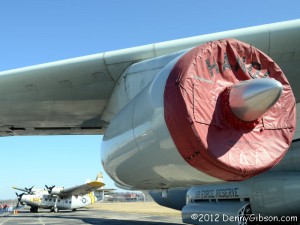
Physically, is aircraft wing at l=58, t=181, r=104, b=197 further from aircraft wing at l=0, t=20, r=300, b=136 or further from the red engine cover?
the red engine cover

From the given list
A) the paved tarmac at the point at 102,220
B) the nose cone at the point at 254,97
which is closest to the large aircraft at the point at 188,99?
the nose cone at the point at 254,97

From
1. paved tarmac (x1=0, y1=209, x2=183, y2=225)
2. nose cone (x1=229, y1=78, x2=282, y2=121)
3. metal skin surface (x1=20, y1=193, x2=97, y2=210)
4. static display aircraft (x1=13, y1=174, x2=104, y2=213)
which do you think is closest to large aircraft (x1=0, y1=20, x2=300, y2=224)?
nose cone (x1=229, y1=78, x2=282, y2=121)

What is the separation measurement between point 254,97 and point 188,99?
52 centimetres

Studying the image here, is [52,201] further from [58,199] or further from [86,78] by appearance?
[86,78]

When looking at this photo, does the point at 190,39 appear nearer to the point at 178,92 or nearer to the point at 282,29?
the point at 282,29

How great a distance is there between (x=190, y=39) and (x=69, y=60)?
5.57ft

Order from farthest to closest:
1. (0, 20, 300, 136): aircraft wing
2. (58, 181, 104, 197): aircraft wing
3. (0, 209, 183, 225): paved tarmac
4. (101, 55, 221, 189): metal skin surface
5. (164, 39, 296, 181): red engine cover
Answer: (58, 181, 104, 197): aircraft wing → (0, 209, 183, 225): paved tarmac → (0, 20, 300, 136): aircraft wing → (101, 55, 221, 189): metal skin surface → (164, 39, 296, 181): red engine cover

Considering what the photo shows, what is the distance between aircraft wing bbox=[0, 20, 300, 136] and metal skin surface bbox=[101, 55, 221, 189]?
44.5 inches

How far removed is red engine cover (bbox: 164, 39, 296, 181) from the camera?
114 inches

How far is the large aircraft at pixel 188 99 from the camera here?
2.96 m

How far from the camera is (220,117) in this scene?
3.10 meters

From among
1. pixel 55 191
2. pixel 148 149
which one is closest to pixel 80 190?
pixel 55 191

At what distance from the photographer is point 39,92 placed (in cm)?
549

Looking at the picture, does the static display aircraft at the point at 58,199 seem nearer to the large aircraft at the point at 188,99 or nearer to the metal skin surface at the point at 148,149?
the large aircraft at the point at 188,99
